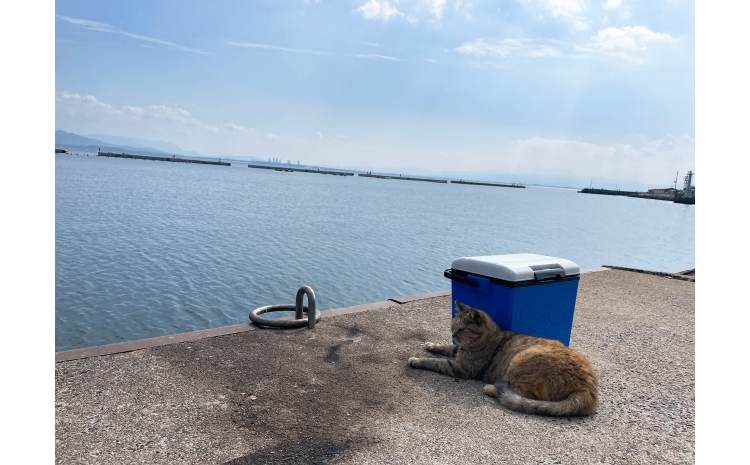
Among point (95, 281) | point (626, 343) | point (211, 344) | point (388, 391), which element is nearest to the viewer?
point (388, 391)

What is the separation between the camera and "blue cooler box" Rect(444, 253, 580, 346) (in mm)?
4777

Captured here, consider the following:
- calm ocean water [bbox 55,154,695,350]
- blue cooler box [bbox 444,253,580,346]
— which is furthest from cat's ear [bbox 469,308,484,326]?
calm ocean water [bbox 55,154,695,350]

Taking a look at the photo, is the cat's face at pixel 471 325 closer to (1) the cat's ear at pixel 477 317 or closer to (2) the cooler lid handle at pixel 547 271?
(1) the cat's ear at pixel 477 317

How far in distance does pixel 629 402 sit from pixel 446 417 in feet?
6.17

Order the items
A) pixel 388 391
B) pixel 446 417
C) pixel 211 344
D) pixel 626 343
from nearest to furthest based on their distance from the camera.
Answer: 1. pixel 446 417
2. pixel 388 391
3. pixel 211 344
4. pixel 626 343

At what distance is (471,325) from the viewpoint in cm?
477

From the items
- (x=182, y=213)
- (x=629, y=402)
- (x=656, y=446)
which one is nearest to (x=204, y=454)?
(x=656, y=446)

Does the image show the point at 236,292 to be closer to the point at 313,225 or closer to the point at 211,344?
the point at 211,344

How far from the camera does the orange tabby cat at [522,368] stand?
4.07 m

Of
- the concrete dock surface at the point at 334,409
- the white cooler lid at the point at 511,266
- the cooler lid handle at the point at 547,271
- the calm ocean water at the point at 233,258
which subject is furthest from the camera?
the calm ocean water at the point at 233,258

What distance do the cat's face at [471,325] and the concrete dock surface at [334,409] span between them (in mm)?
453

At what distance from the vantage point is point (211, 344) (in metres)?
5.46

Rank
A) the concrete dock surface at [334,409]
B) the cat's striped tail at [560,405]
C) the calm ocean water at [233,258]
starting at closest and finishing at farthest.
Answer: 1. the concrete dock surface at [334,409]
2. the cat's striped tail at [560,405]
3. the calm ocean water at [233,258]

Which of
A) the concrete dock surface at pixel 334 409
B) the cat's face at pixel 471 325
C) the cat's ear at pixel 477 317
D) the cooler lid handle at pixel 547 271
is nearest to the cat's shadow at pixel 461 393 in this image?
the concrete dock surface at pixel 334 409
